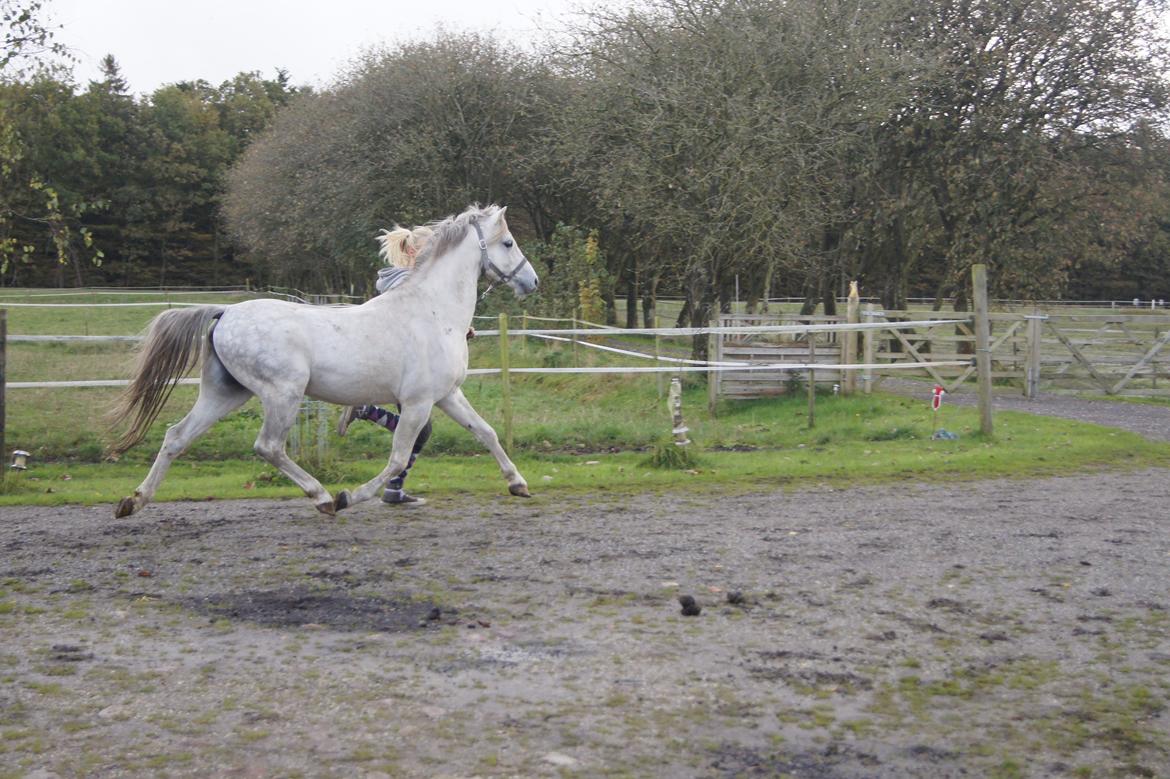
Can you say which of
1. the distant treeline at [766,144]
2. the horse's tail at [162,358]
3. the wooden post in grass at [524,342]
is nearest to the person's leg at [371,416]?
the horse's tail at [162,358]

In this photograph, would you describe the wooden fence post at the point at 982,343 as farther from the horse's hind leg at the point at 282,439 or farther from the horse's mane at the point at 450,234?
the horse's hind leg at the point at 282,439

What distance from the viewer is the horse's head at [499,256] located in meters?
9.13

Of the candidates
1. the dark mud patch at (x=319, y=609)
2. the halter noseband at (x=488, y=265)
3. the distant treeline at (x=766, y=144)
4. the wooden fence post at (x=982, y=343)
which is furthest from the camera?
the distant treeline at (x=766, y=144)

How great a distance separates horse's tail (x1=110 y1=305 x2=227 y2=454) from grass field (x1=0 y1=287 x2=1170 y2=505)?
0.31 meters

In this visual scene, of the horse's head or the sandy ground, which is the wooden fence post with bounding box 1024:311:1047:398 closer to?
the sandy ground

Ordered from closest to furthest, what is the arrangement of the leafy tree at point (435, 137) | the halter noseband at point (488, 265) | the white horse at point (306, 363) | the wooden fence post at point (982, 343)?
the white horse at point (306, 363) < the halter noseband at point (488, 265) < the wooden fence post at point (982, 343) < the leafy tree at point (435, 137)

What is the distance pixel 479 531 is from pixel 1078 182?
70.7 ft

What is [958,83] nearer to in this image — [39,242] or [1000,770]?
[1000,770]

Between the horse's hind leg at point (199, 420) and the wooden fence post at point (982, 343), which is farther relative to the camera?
the wooden fence post at point (982, 343)

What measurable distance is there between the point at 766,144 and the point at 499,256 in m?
12.4

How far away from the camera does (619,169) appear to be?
21.1 metres

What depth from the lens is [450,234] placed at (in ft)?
29.5

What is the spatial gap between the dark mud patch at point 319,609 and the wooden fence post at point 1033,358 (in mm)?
14885

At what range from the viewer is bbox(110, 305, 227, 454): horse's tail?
8.23 meters
